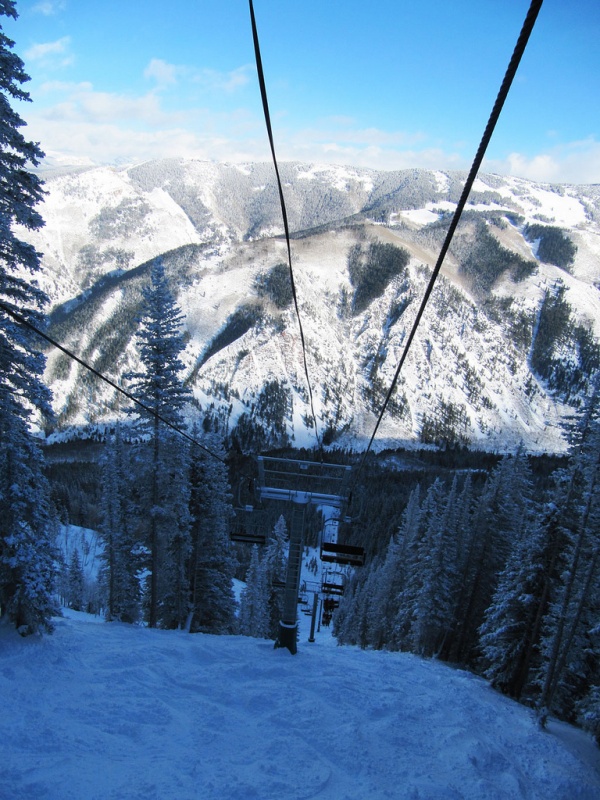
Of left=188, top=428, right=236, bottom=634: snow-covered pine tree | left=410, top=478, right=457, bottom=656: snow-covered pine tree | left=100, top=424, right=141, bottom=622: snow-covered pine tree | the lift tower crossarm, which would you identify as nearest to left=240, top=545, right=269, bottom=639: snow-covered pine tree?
left=188, top=428, right=236, bottom=634: snow-covered pine tree

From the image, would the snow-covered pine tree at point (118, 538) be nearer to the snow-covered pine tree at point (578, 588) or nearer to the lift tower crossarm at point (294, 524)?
the lift tower crossarm at point (294, 524)

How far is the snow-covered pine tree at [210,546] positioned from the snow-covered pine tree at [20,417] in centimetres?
925

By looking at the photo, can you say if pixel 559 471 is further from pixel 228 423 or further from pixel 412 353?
pixel 412 353

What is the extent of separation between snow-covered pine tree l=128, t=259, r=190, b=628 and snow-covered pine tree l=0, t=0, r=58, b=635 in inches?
218

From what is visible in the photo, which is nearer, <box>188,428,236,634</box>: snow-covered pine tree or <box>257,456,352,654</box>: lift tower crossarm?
<box>257,456,352,654</box>: lift tower crossarm

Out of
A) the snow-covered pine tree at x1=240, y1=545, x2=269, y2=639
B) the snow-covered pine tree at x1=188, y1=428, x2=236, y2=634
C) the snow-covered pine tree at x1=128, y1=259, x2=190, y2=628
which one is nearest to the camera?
the snow-covered pine tree at x1=128, y1=259, x2=190, y2=628

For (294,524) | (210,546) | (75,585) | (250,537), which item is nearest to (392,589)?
(210,546)

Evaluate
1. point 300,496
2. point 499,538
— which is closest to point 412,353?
point 499,538

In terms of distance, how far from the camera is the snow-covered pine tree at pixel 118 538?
25828mm

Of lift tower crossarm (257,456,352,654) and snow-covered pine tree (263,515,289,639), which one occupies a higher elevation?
lift tower crossarm (257,456,352,654)

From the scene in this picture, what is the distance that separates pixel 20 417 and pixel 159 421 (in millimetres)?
6119

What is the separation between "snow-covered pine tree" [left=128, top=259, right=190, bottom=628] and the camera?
18.8 meters

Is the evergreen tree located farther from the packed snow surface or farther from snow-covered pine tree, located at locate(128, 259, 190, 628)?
the packed snow surface

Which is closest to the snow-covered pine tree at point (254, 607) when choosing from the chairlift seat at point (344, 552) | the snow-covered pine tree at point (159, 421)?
the snow-covered pine tree at point (159, 421)
